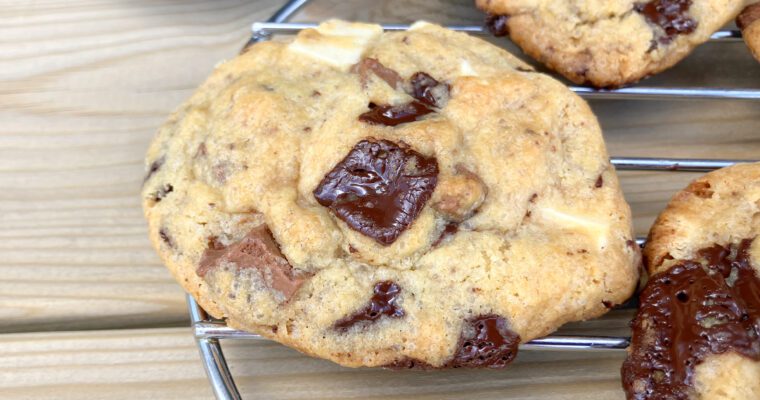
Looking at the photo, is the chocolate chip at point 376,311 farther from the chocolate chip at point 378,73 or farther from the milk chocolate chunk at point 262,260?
the chocolate chip at point 378,73

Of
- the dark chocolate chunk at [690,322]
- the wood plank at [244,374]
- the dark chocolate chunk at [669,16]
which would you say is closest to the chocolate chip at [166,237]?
the wood plank at [244,374]

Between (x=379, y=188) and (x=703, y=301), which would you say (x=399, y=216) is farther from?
(x=703, y=301)

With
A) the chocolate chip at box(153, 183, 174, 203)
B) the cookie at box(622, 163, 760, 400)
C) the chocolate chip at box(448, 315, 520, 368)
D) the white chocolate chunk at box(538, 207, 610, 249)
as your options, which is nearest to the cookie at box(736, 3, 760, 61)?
the cookie at box(622, 163, 760, 400)

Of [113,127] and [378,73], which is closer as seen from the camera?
[378,73]

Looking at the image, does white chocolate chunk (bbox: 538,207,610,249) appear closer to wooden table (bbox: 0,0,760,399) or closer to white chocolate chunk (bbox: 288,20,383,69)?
wooden table (bbox: 0,0,760,399)

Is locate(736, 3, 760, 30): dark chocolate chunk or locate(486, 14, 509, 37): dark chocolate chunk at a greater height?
locate(486, 14, 509, 37): dark chocolate chunk

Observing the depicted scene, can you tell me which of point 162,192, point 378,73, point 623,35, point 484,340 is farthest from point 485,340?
point 623,35

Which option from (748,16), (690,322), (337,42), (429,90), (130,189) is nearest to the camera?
(690,322)
